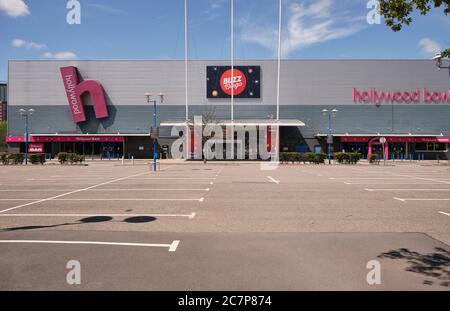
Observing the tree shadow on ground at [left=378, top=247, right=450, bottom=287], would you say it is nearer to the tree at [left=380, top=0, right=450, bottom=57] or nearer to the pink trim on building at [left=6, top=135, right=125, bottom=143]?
the tree at [left=380, top=0, right=450, bottom=57]

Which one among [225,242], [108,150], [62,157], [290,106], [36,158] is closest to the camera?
[225,242]

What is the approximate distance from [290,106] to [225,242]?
44.2 meters

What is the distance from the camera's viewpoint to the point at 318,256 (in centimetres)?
554

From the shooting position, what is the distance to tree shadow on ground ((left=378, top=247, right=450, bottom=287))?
4.55 meters

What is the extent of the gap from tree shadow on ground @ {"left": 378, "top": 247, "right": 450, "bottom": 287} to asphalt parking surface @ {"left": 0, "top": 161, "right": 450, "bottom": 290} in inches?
0.7

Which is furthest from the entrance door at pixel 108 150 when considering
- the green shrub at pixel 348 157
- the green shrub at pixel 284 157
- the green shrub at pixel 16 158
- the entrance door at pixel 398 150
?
the entrance door at pixel 398 150

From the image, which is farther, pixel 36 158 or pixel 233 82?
pixel 233 82

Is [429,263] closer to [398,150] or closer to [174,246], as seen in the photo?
[174,246]

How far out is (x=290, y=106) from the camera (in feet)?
159

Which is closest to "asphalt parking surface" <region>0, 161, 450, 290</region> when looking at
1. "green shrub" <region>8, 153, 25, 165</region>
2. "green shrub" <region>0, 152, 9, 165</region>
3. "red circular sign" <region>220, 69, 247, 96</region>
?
"green shrub" <region>8, 153, 25, 165</region>

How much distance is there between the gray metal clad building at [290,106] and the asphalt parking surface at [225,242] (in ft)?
123

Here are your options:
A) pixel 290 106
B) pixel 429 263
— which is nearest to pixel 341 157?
pixel 290 106
